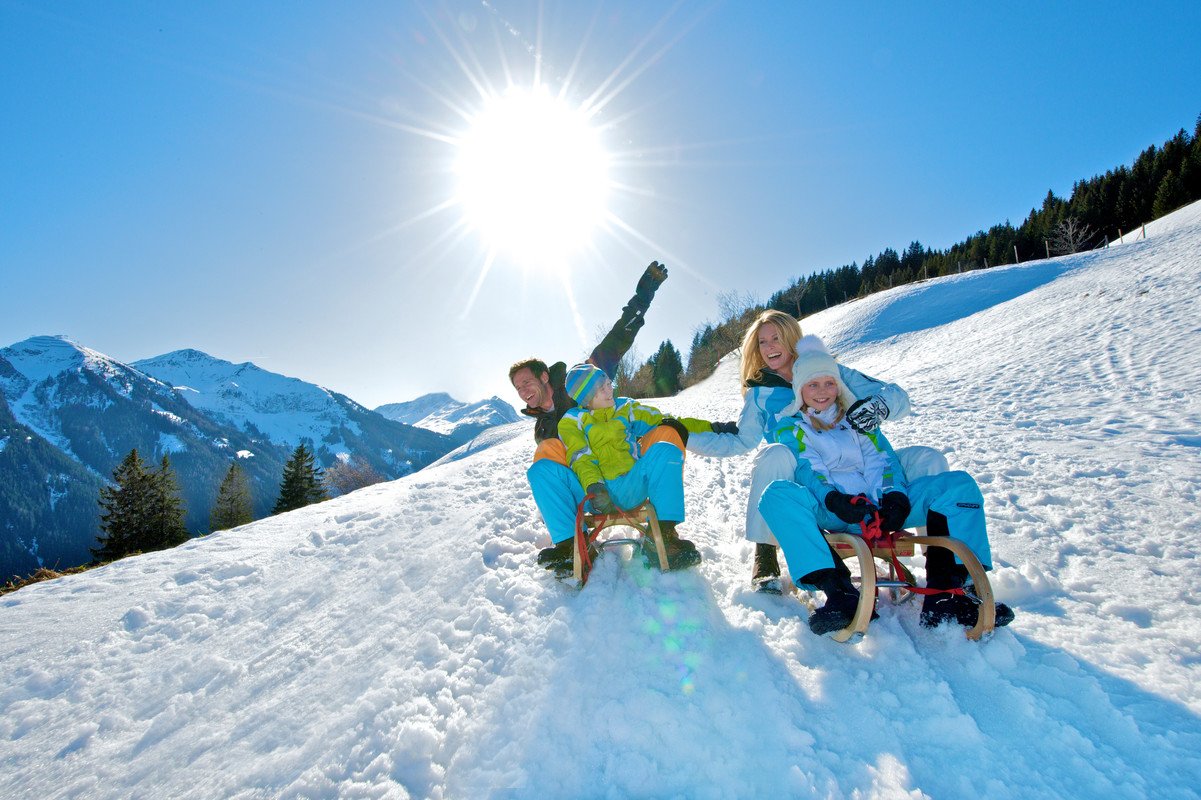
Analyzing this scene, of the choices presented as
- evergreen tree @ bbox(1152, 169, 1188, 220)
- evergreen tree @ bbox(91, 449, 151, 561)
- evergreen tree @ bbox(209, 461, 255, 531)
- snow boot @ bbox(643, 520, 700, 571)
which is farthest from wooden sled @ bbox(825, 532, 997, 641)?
evergreen tree @ bbox(1152, 169, 1188, 220)

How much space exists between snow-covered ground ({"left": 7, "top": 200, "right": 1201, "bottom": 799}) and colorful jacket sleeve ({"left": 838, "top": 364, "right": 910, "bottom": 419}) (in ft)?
3.32

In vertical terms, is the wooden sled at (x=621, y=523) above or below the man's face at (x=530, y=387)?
below

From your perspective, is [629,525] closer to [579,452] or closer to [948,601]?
[579,452]

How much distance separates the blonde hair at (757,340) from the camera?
10.8 feet

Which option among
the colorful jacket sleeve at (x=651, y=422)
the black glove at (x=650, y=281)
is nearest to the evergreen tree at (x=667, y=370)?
the black glove at (x=650, y=281)

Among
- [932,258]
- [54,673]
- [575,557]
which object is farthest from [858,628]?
[932,258]

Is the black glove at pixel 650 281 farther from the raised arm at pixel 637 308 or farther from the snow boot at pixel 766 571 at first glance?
the snow boot at pixel 766 571

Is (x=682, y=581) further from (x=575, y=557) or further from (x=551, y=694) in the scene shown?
(x=551, y=694)

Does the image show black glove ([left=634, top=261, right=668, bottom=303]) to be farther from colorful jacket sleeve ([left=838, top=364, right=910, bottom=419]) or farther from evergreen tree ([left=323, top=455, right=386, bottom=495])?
evergreen tree ([left=323, top=455, right=386, bottom=495])

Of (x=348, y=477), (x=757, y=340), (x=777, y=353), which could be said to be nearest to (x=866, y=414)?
(x=777, y=353)

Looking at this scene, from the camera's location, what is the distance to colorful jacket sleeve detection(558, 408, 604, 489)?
3295 millimetres

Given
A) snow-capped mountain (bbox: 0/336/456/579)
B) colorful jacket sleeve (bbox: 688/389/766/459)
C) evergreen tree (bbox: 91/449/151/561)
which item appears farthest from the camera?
snow-capped mountain (bbox: 0/336/456/579)

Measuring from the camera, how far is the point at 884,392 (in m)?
2.77

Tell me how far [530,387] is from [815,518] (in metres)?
2.73
